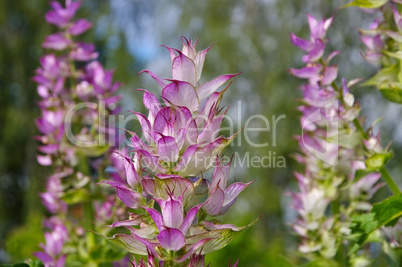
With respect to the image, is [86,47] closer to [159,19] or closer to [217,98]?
[217,98]

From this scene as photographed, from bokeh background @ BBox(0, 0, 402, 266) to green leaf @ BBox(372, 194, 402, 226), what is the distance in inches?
264

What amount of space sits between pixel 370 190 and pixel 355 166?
9.2 inches

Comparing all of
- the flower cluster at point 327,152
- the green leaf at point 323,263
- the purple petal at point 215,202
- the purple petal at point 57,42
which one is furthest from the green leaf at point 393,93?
the purple petal at point 57,42

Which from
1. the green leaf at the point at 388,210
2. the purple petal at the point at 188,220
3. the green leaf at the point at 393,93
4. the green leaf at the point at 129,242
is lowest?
the green leaf at the point at 388,210

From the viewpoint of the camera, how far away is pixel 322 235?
193cm

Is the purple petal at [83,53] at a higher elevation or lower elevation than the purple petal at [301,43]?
lower

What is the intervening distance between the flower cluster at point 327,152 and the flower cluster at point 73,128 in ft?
2.98

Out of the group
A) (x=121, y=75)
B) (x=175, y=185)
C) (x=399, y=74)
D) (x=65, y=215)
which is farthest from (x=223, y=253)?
(x=121, y=75)

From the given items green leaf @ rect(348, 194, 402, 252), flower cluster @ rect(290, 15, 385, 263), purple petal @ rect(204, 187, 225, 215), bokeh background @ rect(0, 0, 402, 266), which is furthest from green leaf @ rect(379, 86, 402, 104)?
bokeh background @ rect(0, 0, 402, 266)

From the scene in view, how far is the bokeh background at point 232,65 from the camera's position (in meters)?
8.38

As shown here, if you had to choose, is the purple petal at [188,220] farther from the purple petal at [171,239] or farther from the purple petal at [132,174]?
the purple petal at [132,174]

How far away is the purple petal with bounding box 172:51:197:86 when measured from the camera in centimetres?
89

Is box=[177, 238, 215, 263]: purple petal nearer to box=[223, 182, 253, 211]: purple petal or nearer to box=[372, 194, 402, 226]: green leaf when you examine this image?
box=[223, 182, 253, 211]: purple petal

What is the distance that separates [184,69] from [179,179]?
0.74ft
